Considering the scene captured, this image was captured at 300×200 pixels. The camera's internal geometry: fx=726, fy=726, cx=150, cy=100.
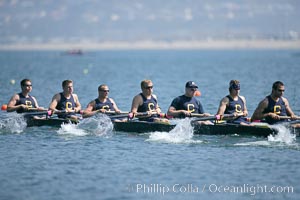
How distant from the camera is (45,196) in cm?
1600

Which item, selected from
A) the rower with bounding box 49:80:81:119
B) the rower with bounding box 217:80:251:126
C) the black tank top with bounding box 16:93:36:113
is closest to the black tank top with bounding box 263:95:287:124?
the rower with bounding box 217:80:251:126

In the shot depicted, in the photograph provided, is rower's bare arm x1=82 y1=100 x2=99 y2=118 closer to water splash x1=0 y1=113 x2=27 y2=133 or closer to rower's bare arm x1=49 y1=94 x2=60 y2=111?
rower's bare arm x1=49 y1=94 x2=60 y2=111

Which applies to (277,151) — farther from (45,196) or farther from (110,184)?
(45,196)

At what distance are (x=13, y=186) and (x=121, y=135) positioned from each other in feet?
23.4

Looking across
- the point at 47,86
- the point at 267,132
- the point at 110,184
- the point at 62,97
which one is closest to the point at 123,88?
the point at 47,86

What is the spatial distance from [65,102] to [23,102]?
186 centimetres

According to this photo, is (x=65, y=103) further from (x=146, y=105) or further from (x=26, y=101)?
(x=146, y=105)

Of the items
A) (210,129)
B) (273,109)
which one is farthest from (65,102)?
(273,109)

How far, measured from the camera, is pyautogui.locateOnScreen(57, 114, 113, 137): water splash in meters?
24.0

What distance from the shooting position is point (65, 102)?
2491 cm

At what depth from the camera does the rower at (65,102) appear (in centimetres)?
2459

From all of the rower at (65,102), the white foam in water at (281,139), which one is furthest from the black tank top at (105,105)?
the white foam in water at (281,139)

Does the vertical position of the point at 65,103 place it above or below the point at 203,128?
above

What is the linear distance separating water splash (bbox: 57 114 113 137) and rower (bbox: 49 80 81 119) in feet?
1.49
